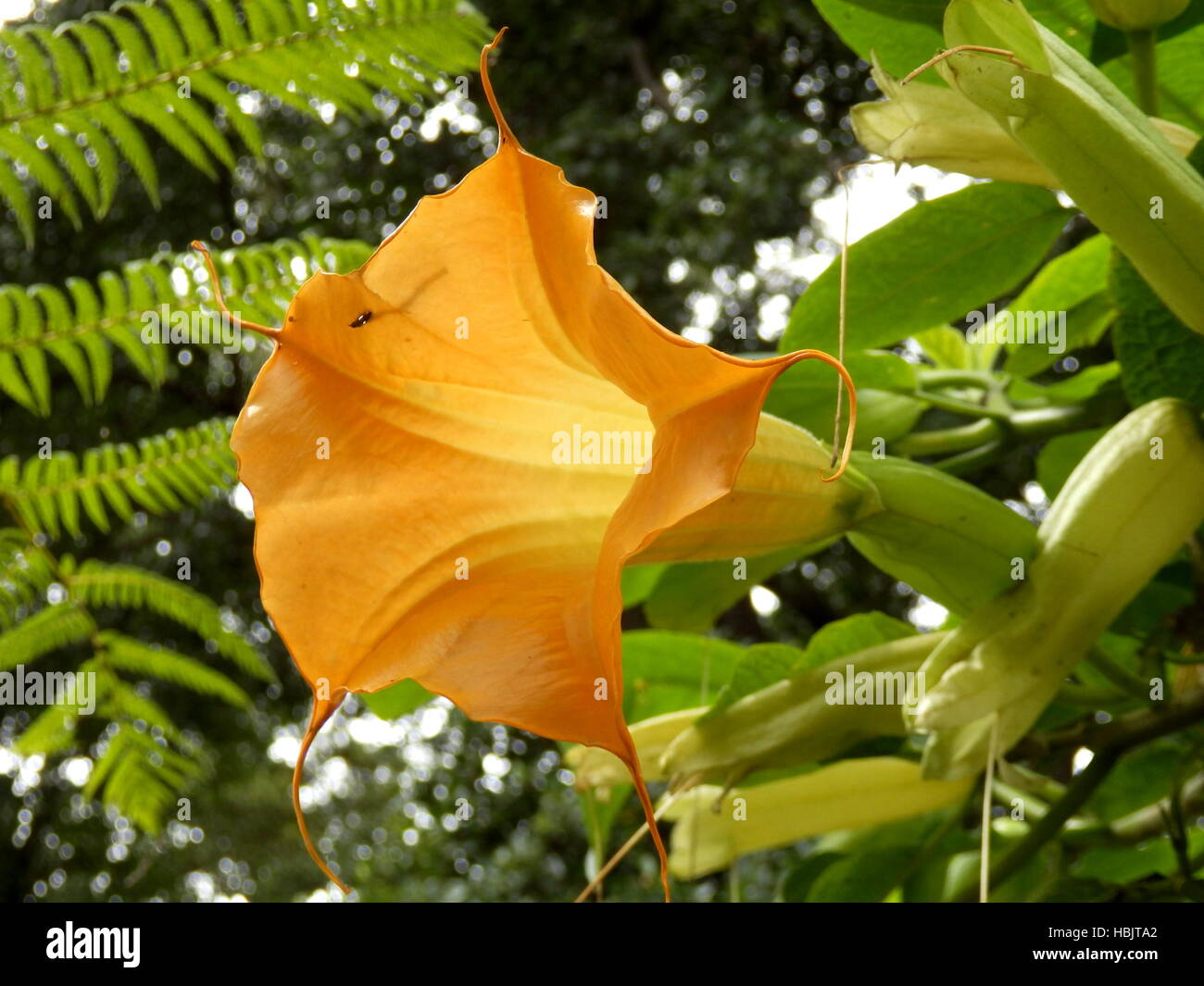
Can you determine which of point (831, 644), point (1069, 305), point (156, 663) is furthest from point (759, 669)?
point (156, 663)

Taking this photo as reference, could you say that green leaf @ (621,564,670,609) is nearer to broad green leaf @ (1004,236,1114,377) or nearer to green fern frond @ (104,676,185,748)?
broad green leaf @ (1004,236,1114,377)

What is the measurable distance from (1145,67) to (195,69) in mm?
533

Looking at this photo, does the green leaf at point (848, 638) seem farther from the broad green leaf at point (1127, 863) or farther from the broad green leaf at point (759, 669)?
the broad green leaf at point (1127, 863)

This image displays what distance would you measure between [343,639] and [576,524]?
2.7 inches

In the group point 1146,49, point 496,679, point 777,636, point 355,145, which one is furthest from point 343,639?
point 355,145

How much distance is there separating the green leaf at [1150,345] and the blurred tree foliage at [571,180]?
5.03 feet

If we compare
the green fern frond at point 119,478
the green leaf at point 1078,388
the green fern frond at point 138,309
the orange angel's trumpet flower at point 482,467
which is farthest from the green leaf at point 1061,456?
the green fern frond at point 119,478

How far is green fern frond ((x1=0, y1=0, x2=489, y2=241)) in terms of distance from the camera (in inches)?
27.4

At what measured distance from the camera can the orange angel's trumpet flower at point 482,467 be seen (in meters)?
0.25

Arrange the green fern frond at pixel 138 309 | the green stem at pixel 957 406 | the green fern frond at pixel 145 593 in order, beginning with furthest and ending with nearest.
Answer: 1. the green fern frond at pixel 145 593
2. the green fern frond at pixel 138 309
3. the green stem at pixel 957 406

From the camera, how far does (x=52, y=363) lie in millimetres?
2498

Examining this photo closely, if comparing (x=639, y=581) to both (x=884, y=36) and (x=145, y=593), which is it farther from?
(x=145, y=593)

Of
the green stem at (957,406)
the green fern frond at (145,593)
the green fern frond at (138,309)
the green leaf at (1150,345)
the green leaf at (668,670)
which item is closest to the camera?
the green leaf at (1150,345)
